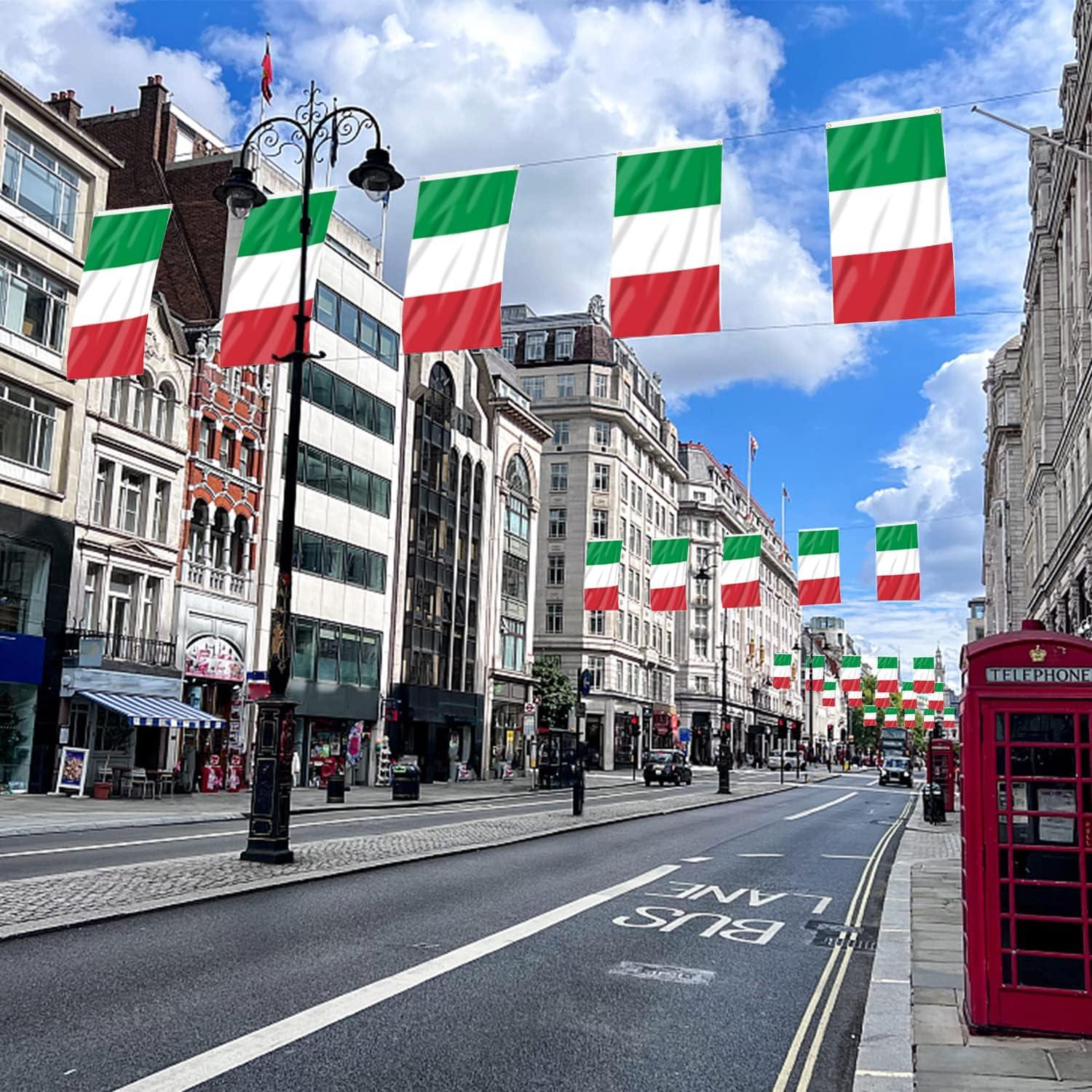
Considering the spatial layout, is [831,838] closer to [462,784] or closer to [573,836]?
[573,836]

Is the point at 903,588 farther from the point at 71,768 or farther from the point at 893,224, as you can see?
the point at 71,768

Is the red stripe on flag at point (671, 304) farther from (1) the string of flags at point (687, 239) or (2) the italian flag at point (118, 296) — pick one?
(2) the italian flag at point (118, 296)

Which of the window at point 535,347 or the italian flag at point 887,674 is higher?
the window at point 535,347

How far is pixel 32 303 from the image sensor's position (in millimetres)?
30766

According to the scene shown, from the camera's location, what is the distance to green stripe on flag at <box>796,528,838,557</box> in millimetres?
33688

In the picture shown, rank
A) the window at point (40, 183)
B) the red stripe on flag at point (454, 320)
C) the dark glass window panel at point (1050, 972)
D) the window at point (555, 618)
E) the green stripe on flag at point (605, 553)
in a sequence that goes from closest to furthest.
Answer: the dark glass window panel at point (1050, 972)
the red stripe on flag at point (454, 320)
the window at point (40, 183)
the green stripe on flag at point (605, 553)
the window at point (555, 618)

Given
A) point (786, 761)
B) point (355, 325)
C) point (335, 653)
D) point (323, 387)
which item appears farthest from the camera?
point (786, 761)

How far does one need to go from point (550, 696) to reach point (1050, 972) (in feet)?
195

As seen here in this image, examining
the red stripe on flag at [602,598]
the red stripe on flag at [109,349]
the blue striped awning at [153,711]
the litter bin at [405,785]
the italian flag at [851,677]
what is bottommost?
the litter bin at [405,785]

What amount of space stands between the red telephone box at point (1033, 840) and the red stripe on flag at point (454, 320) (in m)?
9.52

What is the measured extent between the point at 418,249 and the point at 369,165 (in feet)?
5.39

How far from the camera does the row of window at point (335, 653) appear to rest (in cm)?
4169

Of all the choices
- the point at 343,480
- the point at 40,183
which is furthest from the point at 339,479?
the point at 40,183

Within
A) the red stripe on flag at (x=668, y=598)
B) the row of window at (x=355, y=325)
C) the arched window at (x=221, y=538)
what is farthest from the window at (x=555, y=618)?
the arched window at (x=221, y=538)
